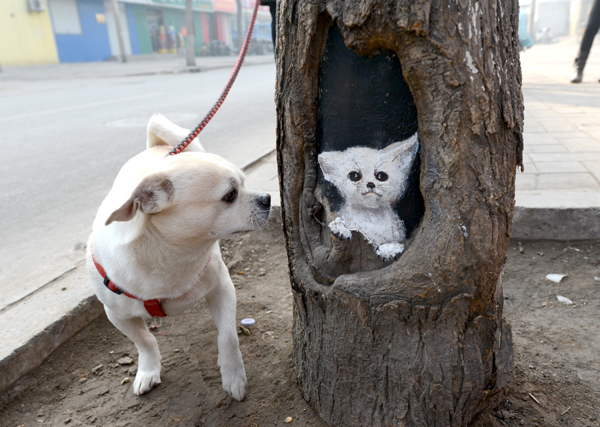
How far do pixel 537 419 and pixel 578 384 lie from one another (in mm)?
318

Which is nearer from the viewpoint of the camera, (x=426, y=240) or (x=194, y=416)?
(x=426, y=240)

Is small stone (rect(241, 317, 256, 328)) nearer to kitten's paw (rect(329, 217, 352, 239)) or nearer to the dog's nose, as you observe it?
the dog's nose

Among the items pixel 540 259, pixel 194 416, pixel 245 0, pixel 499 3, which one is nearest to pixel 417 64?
pixel 499 3

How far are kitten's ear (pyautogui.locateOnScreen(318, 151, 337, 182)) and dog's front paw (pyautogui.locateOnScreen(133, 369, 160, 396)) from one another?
4.23 feet

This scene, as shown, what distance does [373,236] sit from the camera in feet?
5.21

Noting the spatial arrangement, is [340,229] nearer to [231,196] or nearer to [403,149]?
[403,149]

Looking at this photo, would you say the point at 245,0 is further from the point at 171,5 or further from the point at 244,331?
the point at 244,331

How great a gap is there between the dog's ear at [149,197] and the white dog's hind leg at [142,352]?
635 millimetres

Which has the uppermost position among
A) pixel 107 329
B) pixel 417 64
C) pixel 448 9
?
pixel 448 9

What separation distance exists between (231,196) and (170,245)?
1.09 feet

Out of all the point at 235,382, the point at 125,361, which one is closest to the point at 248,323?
the point at 235,382

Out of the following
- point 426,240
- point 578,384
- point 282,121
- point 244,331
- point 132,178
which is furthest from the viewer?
point 244,331

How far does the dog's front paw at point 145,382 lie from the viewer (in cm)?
214

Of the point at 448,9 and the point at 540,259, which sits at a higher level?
the point at 448,9
